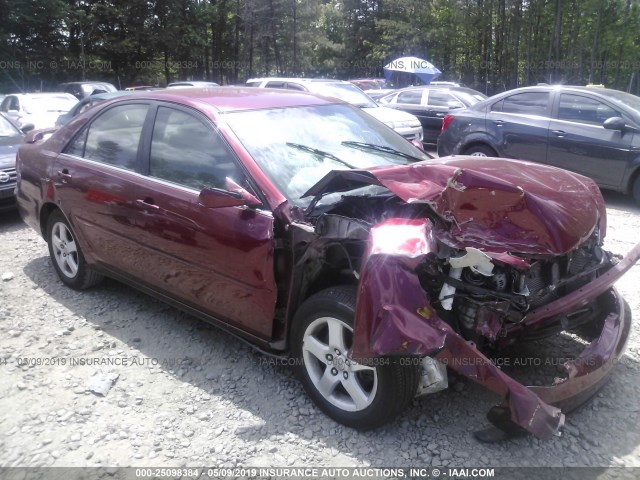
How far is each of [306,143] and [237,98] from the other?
2.22ft

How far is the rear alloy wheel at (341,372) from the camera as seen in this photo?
257 centimetres

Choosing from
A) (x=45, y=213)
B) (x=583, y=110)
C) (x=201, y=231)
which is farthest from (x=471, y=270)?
(x=583, y=110)

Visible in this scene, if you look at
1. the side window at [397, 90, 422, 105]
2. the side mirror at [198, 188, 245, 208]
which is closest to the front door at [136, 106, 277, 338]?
the side mirror at [198, 188, 245, 208]

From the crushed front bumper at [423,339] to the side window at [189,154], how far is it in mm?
1098

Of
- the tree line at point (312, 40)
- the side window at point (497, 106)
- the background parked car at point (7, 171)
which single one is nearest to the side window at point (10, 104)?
the background parked car at point (7, 171)

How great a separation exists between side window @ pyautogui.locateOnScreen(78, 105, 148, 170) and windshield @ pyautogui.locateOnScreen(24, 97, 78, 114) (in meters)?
9.96

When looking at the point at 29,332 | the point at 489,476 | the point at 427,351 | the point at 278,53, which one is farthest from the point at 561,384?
the point at 278,53

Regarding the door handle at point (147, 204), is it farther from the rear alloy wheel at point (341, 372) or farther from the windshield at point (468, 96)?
the windshield at point (468, 96)

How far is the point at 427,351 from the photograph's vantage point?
229cm

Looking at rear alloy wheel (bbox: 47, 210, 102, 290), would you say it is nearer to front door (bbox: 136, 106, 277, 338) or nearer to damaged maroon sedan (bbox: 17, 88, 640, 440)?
damaged maroon sedan (bbox: 17, 88, 640, 440)

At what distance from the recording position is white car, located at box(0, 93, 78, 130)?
12898 millimetres

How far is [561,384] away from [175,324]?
2677 millimetres

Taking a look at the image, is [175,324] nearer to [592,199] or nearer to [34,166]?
[34,166]

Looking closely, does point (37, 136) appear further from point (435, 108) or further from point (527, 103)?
point (435, 108)
